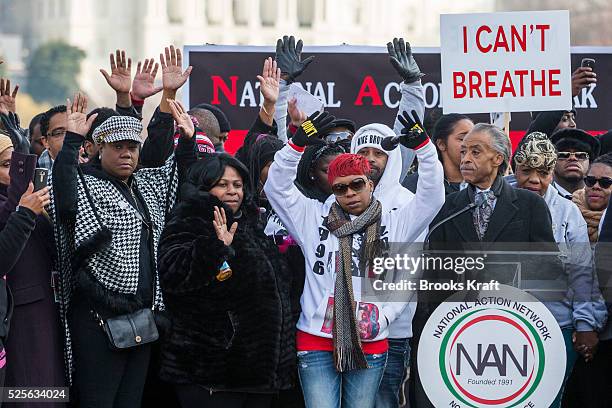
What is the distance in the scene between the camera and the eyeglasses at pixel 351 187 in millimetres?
6211

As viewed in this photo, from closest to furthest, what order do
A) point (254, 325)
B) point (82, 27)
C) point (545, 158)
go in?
point (254, 325) → point (82, 27) → point (545, 158)

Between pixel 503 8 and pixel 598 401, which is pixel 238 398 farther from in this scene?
pixel 503 8

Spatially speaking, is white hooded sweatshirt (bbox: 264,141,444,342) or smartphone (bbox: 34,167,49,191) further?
white hooded sweatshirt (bbox: 264,141,444,342)

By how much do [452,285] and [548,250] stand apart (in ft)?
1.68

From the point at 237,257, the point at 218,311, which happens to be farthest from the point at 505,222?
the point at 218,311

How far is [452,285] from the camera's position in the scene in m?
6.36

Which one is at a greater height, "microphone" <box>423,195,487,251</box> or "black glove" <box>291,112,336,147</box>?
"black glove" <box>291,112,336,147</box>

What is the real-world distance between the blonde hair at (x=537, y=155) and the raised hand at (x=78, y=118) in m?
2.35

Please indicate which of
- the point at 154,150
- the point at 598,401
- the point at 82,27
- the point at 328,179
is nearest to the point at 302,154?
the point at 328,179

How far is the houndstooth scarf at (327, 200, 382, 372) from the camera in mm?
6098

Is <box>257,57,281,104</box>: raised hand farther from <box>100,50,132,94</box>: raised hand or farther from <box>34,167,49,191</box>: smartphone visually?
<box>34,167,49,191</box>: smartphone

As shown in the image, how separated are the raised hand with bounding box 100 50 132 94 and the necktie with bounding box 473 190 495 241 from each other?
1963 mm

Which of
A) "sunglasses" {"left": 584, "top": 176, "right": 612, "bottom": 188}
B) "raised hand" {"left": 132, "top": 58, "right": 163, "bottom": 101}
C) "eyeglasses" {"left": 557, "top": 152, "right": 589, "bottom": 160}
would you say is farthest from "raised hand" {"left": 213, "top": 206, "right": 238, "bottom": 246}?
"eyeglasses" {"left": 557, "top": 152, "right": 589, "bottom": 160}

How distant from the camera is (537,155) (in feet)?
22.7
